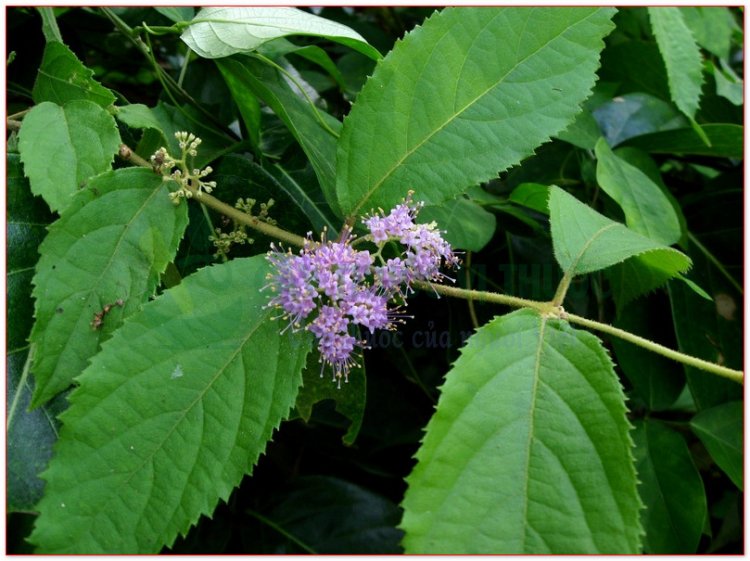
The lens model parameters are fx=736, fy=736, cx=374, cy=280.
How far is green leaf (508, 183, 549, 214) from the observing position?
4.60 ft

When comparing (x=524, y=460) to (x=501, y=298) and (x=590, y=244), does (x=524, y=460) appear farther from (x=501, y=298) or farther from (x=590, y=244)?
(x=590, y=244)

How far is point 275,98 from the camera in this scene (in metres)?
1.18

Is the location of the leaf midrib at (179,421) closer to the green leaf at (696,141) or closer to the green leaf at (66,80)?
the green leaf at (66,80)

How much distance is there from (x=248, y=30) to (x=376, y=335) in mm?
637

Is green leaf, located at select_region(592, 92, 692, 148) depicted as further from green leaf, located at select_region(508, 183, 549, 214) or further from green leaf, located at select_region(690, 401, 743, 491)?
green leaf, located at select_region(690, 401, 743, 491)

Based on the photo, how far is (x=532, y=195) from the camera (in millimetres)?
1429

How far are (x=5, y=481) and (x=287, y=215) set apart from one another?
1.95ft

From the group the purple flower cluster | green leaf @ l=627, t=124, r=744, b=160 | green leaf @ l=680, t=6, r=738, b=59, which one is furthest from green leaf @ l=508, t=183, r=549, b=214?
green leaf @ l=680, t=6, r=738, b=59

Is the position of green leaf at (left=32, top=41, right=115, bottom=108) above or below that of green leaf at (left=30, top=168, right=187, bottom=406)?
above

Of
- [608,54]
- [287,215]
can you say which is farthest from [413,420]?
[608,54]

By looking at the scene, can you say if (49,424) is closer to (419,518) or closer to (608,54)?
(419,518)

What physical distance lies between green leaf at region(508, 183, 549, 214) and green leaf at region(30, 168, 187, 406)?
66 centimetres

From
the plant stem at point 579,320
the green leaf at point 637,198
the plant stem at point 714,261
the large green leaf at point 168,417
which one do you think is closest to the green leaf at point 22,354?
the large green leaf at point 168,417

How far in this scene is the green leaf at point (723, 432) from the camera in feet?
4.81
